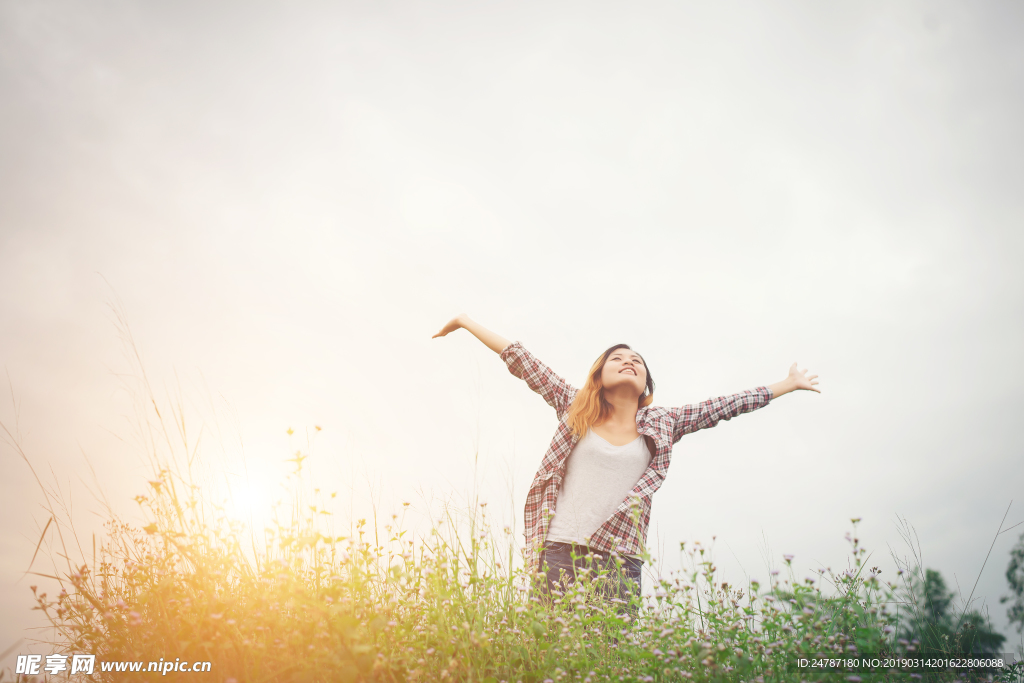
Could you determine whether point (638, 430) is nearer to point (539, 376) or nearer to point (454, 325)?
point (539, 376)

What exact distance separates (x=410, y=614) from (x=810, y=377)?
4024 millimetres

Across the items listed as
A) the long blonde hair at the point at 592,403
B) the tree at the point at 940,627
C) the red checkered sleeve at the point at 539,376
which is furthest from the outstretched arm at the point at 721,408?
the tree at the point at 940,627

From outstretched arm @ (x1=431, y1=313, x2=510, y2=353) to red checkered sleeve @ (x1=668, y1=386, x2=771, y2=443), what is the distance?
5.42ft

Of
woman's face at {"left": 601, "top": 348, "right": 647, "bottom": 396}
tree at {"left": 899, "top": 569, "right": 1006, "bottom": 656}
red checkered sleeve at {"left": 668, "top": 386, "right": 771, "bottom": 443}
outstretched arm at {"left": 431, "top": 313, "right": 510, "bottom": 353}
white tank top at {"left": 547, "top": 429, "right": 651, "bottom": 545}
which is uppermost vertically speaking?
outstretched arm at {"left": 431, "top": 313, "right": 510, "bottom": 353}

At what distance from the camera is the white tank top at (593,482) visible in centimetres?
383

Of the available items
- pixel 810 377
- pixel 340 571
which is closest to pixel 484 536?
pixel 340 571

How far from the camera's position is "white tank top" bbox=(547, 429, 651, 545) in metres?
3.83

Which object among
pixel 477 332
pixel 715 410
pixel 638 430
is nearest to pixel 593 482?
pixel 638 430

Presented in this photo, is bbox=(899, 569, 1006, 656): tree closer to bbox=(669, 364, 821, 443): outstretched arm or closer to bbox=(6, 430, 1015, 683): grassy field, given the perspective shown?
bbox=(6, 430, 1015, 683): grassy field

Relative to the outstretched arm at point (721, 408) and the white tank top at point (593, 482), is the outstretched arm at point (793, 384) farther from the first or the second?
the white tank top at point (593, 482)

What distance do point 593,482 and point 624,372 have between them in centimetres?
99

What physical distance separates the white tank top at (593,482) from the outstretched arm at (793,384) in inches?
54.8

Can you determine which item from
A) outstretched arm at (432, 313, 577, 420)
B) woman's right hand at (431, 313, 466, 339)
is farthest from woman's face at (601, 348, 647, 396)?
woman's right hand at (431, 313, 466, 339)

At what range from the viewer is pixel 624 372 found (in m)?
4.35
